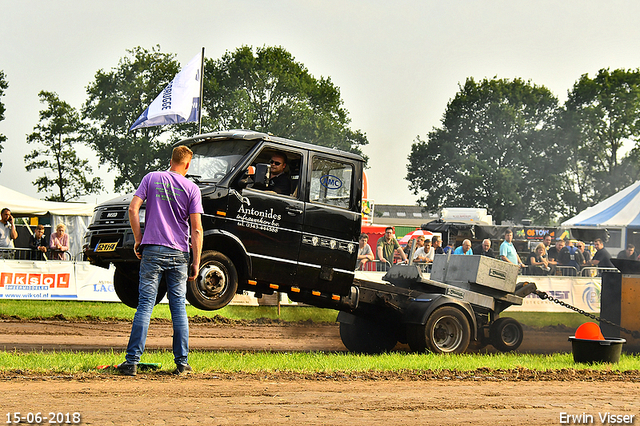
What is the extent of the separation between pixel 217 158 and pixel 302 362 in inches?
111

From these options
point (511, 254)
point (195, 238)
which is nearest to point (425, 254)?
point (511, 254)

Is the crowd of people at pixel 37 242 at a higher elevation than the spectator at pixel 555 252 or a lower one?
lower

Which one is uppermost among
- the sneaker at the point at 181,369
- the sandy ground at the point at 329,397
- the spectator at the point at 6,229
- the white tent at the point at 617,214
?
the white tent at the point at 617,214

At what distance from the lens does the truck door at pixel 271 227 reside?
28.0ft

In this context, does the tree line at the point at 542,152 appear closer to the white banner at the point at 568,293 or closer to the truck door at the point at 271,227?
the white banner at the point at 568,293

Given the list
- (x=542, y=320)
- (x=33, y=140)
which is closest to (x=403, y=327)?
(x=542, y=320)

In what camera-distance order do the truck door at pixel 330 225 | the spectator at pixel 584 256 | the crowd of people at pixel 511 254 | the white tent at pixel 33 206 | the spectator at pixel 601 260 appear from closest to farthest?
the truck door at pixel 330 225 → the crowd of people at pixel 511 254 → the spectator at pixel 601 260 → the spectator at pixel 584 256 → the white tent at pixel 33 206

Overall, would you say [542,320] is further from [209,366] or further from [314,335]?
[209,366]

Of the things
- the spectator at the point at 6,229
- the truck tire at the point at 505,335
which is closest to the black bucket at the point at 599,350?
the truck tire at the point at 505,335

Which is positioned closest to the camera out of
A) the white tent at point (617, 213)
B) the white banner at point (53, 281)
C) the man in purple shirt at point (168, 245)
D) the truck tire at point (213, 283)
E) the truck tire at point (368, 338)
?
the man in purple shirt at point (168, 245)

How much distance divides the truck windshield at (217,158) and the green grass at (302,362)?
2.28 meters

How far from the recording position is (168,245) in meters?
6.38

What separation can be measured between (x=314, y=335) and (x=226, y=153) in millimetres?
5392

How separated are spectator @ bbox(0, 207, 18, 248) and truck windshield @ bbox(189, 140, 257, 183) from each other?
31.4 feet
